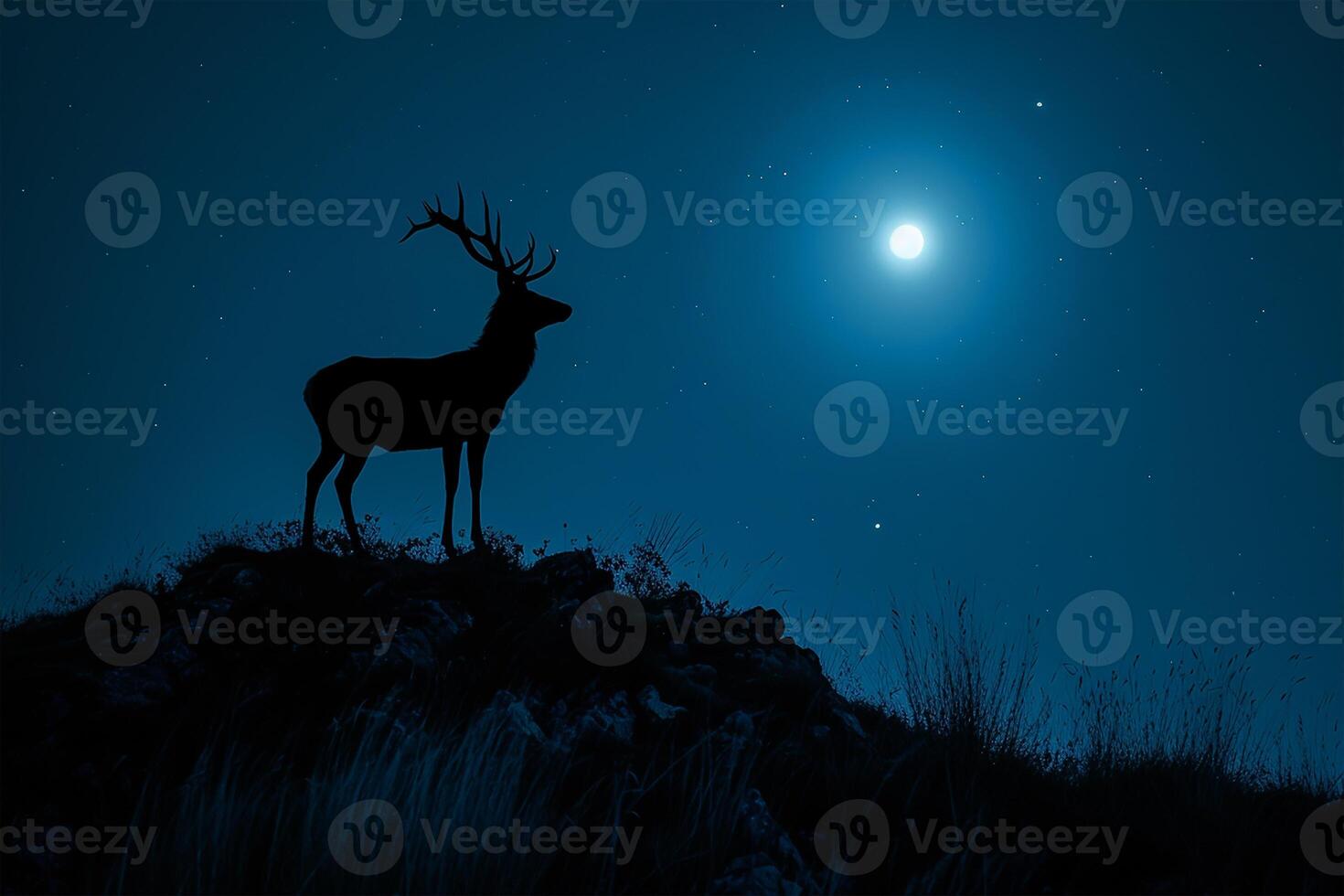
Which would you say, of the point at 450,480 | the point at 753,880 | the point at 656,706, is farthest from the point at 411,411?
the point at 753,880

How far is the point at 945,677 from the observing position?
22.0ft

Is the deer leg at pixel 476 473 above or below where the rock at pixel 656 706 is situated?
above

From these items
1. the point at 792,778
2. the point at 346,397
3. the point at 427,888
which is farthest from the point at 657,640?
the point at 346,397

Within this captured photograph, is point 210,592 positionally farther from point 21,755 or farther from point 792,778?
point 792,778

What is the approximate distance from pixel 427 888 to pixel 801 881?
2.05m

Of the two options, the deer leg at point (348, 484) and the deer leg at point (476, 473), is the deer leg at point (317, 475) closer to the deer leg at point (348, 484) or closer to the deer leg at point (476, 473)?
the deer leg at point (348, 484)

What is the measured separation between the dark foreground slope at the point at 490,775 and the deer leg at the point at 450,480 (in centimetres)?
118

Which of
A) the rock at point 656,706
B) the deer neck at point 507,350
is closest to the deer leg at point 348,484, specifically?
the deer neck at point 507,350

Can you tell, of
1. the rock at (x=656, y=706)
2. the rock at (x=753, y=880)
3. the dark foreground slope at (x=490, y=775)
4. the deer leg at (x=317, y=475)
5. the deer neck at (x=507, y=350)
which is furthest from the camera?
the deer neck at (x=507, y=350)

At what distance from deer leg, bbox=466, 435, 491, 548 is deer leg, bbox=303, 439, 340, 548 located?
137 cm

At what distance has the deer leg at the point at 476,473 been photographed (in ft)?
28.1

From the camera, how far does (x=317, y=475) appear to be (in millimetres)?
8539

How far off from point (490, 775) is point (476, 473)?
4.53 m

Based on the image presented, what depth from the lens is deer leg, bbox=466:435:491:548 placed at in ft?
28.1
